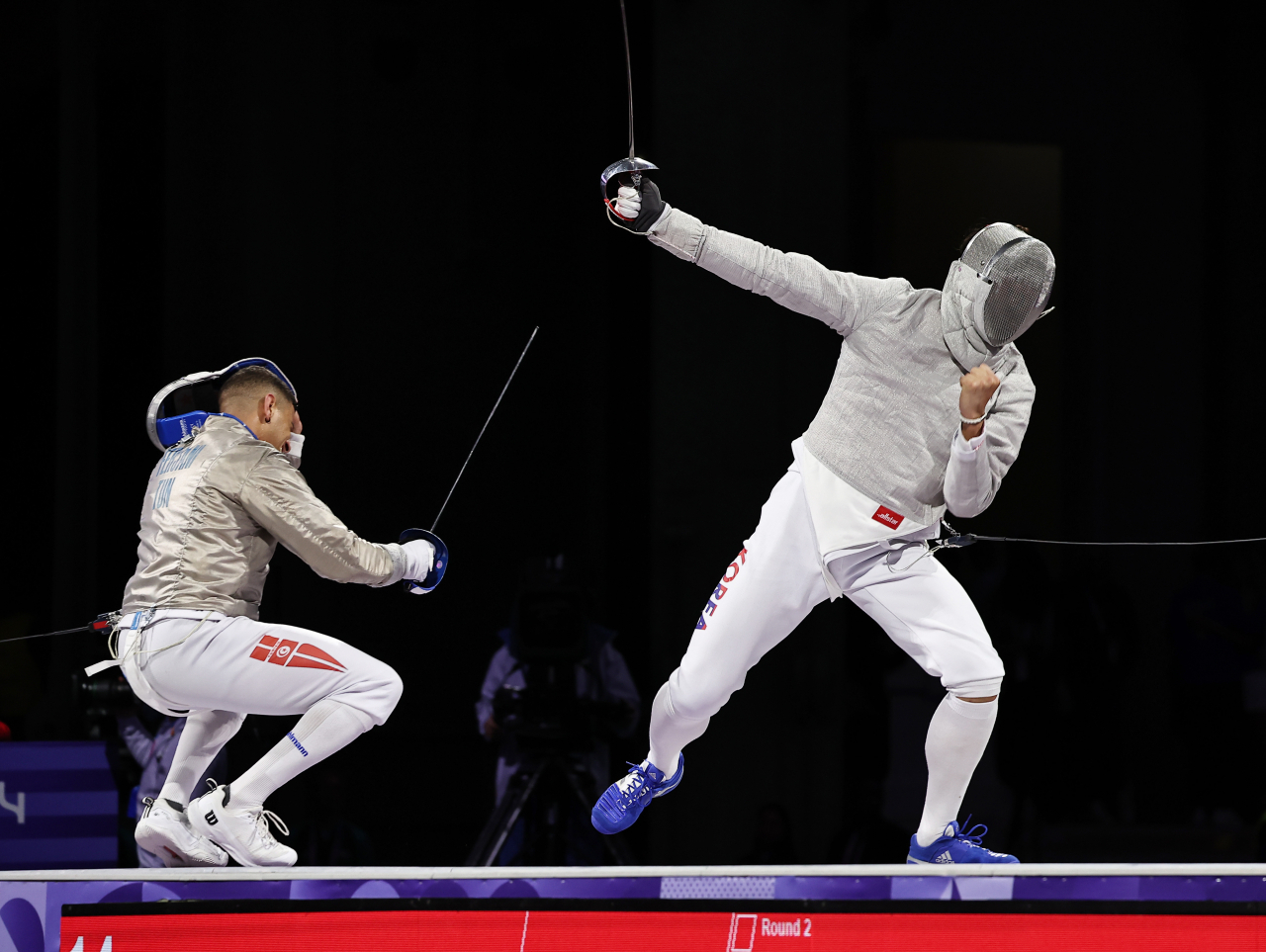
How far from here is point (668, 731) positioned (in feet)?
8.78

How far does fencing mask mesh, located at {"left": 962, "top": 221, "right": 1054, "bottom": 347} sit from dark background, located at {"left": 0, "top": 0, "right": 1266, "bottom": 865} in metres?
2.83

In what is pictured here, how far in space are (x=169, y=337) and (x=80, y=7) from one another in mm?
1329

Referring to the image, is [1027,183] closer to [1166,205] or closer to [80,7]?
[1166,205]

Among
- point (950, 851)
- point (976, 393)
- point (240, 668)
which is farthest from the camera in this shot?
point (950, 851)

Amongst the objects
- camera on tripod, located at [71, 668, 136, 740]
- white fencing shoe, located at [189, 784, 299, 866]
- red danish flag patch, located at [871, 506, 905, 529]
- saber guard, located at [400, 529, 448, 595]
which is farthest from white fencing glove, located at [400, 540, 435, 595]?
camera on tripod, located at [71, 668, 136, 740]

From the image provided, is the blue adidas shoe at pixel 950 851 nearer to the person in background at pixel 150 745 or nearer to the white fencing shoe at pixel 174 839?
the white fencing shoe at pixel 174 839

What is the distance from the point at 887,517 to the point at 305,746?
1252mm

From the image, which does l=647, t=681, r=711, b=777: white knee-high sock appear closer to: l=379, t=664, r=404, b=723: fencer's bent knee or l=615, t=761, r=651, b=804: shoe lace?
l=615, t=761, r=651, b=804: shoe lace

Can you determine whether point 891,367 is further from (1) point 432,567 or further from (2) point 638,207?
(1) point 432,567

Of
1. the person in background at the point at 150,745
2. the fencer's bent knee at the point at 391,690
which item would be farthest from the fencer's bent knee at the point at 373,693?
the person in background at the point at 150,745

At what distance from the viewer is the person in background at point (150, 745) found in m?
4.38

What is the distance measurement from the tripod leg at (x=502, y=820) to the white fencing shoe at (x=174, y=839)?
6.78 feet

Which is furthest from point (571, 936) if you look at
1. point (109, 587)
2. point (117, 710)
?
point (109, 587)

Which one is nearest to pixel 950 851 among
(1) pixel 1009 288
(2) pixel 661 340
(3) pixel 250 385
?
(1) pixel 1009 288
